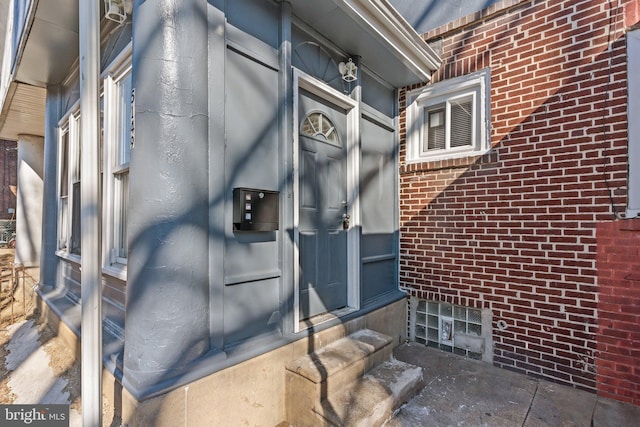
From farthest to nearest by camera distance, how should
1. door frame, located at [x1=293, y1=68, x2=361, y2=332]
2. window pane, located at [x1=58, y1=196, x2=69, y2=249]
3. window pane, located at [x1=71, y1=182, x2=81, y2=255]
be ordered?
window pane, located at [x1=58, y1=196, x2=69, y2=249]
window pane, located at [x1=71, y1=182, x2=81, y2=255]
door frame, located at [x1=293, y1=68, x2=361, y2=332]

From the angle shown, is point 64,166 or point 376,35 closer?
point 376,35

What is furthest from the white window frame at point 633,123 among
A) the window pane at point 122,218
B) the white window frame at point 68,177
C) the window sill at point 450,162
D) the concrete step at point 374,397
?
the white window frame at point 68,177

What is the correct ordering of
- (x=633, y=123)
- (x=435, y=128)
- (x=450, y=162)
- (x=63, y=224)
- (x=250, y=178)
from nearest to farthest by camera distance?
(x=250, y=178), (x=633, y=123), (x=450, y=162), (x=435, y=128), (x=63, y=224)

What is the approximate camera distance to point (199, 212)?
2.03 metres

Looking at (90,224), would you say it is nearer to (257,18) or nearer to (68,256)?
(257,18)

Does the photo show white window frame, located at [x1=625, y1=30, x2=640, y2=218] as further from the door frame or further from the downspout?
the downspout

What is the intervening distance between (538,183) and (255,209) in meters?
2.73

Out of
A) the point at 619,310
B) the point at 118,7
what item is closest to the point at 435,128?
the point at 619,310

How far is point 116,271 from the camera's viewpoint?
2.80 m

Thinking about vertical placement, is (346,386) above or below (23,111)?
below

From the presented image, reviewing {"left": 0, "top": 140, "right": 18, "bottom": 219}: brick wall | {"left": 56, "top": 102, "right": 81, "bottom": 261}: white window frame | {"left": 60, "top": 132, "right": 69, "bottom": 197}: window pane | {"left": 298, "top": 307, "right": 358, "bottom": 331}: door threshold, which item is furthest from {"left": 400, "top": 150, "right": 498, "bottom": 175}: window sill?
{"left": 0, "top": 140, "right": 18, "bottom": 219}: brick wall

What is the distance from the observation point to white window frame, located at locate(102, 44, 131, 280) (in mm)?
2955

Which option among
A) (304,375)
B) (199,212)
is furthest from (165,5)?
(304,375)

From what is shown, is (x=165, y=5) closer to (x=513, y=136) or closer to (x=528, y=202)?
(x=513, y=136)
